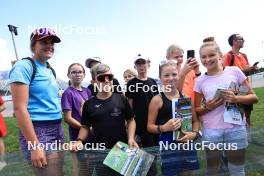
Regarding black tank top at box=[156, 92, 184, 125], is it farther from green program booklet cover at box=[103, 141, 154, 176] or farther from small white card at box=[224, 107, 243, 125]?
small white card at box=[224, 107, 243, 125]

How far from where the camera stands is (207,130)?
130 inches

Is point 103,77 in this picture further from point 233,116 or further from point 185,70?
point 233,116

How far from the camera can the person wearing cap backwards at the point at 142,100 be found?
399cm

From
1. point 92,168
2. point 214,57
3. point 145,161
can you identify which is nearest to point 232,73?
point 214,57

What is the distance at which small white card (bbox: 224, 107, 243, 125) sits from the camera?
3.20m

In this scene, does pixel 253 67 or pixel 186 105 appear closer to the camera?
pixel 186 105

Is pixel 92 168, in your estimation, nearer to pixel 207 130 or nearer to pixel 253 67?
pixel 207 130

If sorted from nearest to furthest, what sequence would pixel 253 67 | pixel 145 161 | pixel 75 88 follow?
pixel 145 161 → pixel 75 88 → pixel 253 67

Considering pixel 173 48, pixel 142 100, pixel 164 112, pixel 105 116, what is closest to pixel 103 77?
pixel 105 116

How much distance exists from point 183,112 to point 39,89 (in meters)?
1.38

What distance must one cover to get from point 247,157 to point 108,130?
150cm

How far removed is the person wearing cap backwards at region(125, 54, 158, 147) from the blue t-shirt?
1.37m

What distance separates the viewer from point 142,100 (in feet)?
13.3

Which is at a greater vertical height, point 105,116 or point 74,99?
point 74,99
